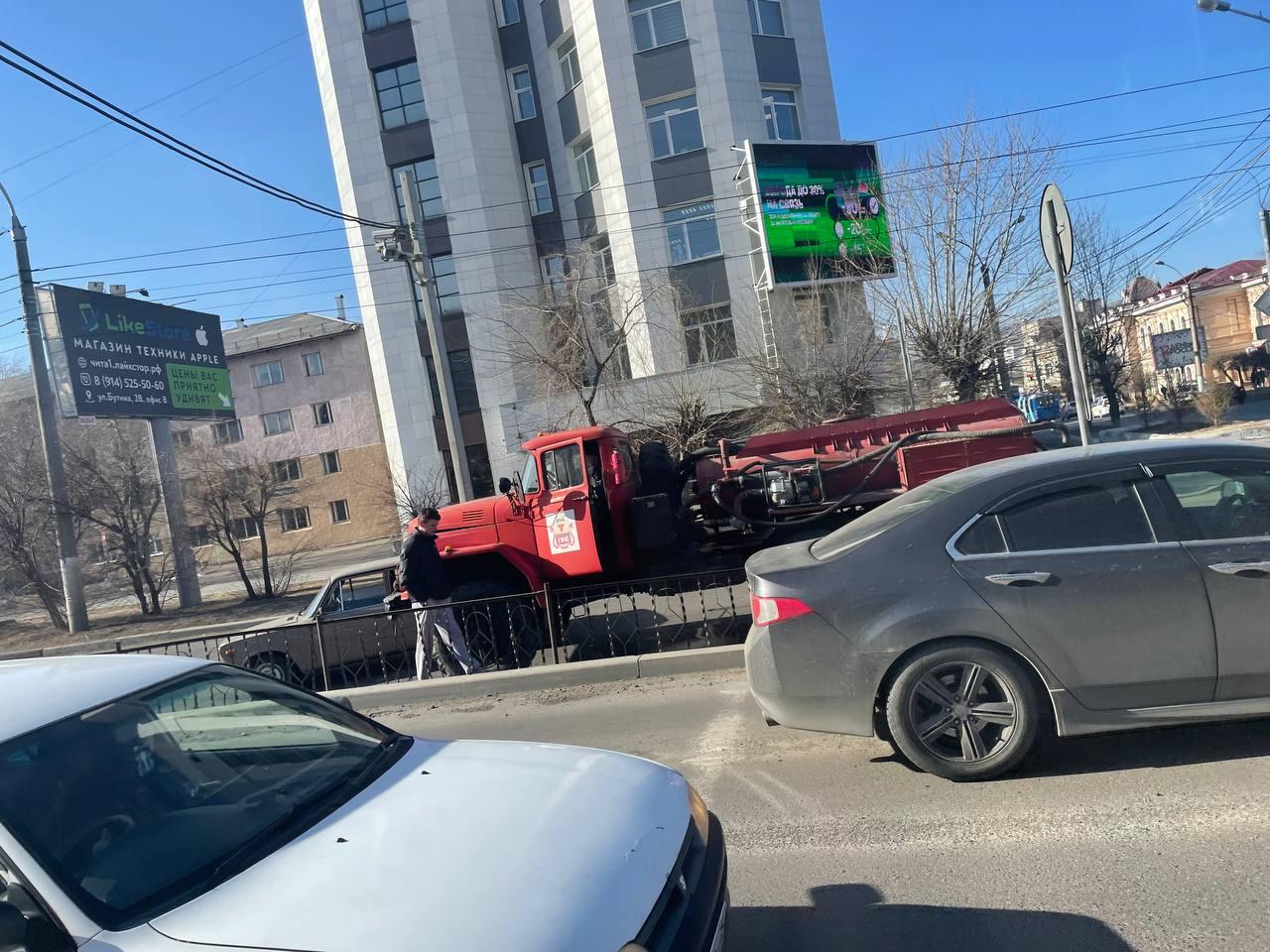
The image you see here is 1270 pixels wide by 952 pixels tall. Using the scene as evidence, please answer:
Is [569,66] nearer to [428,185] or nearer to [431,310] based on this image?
[428,185]

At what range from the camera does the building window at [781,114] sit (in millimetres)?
26344

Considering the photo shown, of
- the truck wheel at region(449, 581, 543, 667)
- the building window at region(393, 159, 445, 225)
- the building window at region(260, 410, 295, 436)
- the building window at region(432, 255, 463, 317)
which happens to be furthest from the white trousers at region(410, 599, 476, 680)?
the building window at region(260, 410, 295, 436)

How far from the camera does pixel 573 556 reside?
31.4 ft

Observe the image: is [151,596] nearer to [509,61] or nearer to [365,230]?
Result: [365,230]

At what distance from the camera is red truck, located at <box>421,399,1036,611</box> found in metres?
9.63

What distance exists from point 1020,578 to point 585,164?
86.4ft

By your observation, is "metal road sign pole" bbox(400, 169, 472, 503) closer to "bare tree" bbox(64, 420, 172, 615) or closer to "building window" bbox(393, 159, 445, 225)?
"bare tree" bbox(64, 420, 172, 615)

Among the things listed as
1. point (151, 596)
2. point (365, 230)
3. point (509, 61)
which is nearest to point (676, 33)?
point (509, 61)

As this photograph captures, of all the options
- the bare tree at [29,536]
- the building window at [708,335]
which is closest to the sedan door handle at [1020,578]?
the building window at [708,335]

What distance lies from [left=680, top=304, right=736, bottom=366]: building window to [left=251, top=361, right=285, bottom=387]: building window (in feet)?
76.7

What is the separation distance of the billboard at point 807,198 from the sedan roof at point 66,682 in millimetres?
21601

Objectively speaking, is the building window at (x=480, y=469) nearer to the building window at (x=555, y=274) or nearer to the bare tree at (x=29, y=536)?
the building window at (x=555, y=274)

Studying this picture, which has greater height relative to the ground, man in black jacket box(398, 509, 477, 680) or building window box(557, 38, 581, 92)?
building window box(557, 38, 581, 92)

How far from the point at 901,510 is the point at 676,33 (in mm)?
24997
